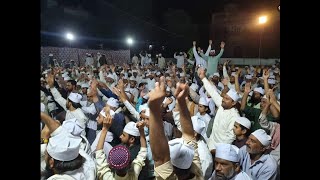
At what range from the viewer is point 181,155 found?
121 inches

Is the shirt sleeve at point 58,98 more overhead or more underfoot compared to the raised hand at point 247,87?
more underfoot

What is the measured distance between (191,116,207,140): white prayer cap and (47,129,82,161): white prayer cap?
823 millimetres

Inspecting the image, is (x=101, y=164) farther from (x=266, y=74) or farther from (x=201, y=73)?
(x=266, y=74)

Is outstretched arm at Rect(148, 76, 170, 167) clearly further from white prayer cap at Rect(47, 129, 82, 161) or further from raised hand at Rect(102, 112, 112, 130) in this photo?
white prayer cap at Rect(47, 129, 82, 161)

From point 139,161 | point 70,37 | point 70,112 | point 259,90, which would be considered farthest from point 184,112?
point 70,37

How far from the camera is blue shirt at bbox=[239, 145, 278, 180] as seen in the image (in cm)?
315

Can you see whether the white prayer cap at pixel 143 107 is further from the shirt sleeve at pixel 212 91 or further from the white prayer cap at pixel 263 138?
the white prayer cap at pixel 263 138

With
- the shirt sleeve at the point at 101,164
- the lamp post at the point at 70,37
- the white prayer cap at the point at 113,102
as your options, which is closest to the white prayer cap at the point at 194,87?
the white prayer cap at the point at 113,102

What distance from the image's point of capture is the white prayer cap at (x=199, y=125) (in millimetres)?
3211

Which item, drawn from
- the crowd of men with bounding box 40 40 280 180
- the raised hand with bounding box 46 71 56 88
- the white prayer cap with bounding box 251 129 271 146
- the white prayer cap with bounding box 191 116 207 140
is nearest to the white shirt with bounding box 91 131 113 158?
the crowd of men with bounding box 40 40 280 180
